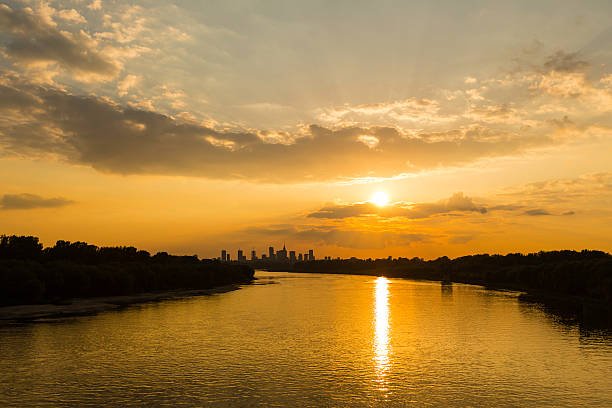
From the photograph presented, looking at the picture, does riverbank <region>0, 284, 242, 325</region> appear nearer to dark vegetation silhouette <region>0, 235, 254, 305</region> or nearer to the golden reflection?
dark vegetation silhouette <region>0, 235, 254, 305</region>

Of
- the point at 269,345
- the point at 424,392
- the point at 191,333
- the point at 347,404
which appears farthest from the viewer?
the point at 191,333

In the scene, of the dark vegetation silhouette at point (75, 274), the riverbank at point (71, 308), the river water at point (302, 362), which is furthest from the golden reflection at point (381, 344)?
the dark vegetation silhouette at point (75, 274)

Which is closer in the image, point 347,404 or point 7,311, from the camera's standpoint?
point 347,404

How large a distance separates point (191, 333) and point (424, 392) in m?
41.9

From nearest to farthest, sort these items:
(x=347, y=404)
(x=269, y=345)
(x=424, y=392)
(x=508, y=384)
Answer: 1. (x=347, y=404)
2. (x=424, y=392)
3. (x=508, y=384)
4. (x=269, y=345)

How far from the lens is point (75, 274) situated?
393ft

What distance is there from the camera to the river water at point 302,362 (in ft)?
140

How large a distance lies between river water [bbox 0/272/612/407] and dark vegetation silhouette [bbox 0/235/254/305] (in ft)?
66.5

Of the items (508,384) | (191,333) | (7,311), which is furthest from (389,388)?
(7,311)

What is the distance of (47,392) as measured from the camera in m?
42.6

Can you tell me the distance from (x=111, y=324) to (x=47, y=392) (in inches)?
1693

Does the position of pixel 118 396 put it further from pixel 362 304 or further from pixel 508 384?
pixel 362 304

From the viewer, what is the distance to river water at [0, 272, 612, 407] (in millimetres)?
42688

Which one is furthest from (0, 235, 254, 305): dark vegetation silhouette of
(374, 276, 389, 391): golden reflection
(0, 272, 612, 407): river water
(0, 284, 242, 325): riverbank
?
(374, 276, 389, 391): golden reflection
